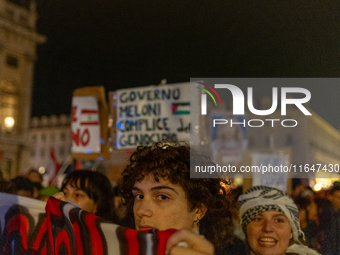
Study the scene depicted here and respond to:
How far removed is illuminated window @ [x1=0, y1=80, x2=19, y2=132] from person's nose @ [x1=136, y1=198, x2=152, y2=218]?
49.7 feet

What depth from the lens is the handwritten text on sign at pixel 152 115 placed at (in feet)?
15.5


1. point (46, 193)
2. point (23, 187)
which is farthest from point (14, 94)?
point (23, 187)

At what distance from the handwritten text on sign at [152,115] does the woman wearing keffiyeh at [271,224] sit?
2.56 meters

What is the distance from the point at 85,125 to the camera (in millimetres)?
5438

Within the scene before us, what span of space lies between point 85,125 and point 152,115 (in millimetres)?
1136

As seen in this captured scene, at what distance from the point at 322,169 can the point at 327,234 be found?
27.5 inches

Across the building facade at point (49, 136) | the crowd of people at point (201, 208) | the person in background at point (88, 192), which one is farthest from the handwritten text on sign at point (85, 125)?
the building facade at point (49, 136)

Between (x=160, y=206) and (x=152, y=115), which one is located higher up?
(x=152, y=115)

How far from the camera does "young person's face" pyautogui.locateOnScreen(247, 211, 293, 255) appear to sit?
191 cm

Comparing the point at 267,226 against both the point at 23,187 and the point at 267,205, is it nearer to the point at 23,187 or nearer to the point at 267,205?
the point at 267,205

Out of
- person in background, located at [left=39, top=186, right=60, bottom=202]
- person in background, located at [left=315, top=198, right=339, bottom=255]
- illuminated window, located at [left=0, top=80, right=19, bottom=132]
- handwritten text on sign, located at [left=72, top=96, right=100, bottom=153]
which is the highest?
illuminated window, located at [left=0, top=80, right=19, bottom=132]

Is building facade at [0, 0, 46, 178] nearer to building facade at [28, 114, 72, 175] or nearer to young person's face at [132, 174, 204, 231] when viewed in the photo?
young person's face at [132, 174, 204, 231]

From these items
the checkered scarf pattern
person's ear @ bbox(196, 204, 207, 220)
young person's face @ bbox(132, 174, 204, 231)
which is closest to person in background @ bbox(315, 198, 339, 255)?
the checkered scarf pattern

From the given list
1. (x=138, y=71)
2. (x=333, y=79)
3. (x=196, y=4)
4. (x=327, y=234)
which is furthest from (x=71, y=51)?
(x=327, y=234)
